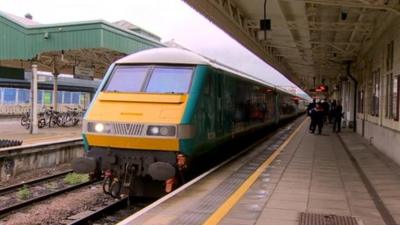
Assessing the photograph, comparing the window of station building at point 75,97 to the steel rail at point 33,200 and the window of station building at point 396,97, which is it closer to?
the steel rail at point 33,200

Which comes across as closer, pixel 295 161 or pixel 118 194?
pixel 118 194

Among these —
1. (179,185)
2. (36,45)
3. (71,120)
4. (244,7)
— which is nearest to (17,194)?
(179,185)

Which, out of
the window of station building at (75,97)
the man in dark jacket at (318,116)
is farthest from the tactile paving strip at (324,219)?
the window of station building at (75,97)

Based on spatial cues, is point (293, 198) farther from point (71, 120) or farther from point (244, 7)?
point (71, 120)

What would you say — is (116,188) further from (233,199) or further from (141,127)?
(233,199)

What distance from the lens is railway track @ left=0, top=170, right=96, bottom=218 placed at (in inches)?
402

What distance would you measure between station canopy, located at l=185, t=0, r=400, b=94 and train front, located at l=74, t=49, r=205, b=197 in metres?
3.90

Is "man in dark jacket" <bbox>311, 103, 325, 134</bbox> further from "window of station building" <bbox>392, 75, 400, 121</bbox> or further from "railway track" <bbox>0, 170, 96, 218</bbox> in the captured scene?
"railway track" <bbox>0, 170, 96, 218</bbox>

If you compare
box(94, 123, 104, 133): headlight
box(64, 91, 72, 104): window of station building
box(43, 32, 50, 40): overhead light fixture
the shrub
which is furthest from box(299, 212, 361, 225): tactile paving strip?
box(64, 91, 72, 104): window of station building

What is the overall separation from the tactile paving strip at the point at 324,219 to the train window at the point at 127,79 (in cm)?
405

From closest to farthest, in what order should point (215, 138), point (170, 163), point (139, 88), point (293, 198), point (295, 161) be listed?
point (293, 198) < point (170, 163) < point (139, 88) < point (215, 138) < point (295, 161)

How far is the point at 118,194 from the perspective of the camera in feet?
30.9

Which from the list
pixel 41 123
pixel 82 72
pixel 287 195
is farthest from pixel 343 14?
pixel 41 123

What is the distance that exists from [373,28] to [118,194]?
38.4ft
